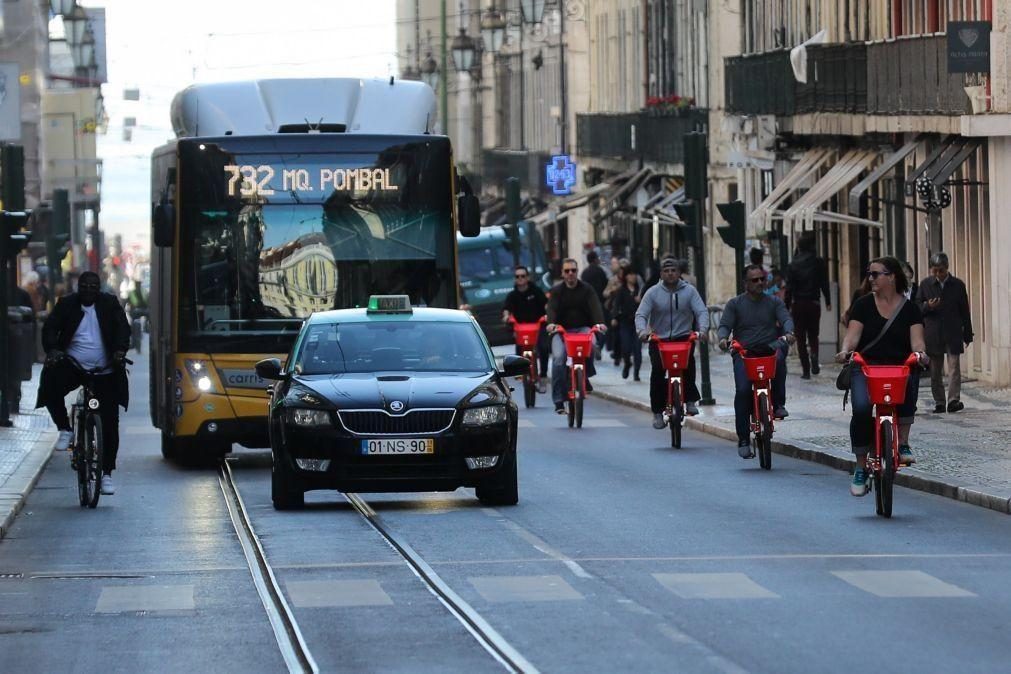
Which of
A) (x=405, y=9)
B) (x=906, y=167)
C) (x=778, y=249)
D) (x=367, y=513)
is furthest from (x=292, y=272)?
(x=405, y=9)

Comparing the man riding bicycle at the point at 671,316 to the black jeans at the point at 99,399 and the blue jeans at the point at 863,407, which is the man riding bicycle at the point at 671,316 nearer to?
the black jeans at the point at 99,399

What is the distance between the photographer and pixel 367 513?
17.5 metres

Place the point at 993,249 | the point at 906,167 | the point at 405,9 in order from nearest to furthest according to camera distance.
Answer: the point at 993,249 < the point at 906,167 < the point at 405,9

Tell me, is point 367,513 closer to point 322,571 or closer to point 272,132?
point 322,571

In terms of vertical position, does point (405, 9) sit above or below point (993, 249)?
above

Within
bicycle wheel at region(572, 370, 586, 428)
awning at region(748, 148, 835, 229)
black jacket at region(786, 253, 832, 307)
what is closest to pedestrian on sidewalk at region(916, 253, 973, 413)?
bicycle wheel at region(572, 370, 586, 428)

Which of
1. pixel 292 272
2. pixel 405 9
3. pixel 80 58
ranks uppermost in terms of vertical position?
pixel 405 9

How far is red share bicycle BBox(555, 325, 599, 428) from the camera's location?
27828 millimetres

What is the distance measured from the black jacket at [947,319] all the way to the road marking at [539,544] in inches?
391

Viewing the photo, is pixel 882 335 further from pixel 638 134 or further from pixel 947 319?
pixel 638 134

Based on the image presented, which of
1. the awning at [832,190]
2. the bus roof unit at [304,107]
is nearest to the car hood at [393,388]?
the bus roof unit at [304,107]

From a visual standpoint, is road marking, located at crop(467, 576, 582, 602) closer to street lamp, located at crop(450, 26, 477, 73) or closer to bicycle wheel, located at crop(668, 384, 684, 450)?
bicycle wheel, located at crop(668, 384, 684, 450)

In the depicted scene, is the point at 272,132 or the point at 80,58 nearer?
the point at 272,132

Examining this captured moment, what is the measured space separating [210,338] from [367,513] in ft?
16.6
